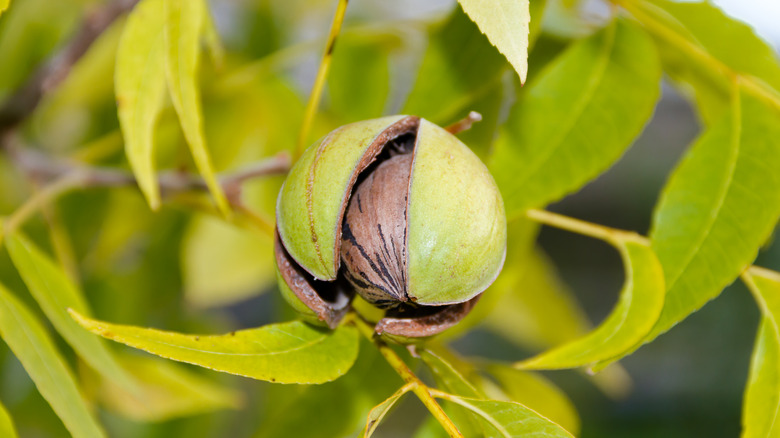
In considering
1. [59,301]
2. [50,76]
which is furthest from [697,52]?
[50,76]

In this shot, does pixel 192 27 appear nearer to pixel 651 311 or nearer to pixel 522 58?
pixel 522 58

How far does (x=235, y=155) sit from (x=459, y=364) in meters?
0.46

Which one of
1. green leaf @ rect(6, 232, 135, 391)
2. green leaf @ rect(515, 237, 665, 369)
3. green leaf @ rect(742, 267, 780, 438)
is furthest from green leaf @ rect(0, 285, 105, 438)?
green leaf @ rect(742, 267, 780, 438)

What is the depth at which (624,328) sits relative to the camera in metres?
0.41

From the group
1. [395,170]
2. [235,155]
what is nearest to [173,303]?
[235,155]

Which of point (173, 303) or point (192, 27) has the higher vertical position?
point (192, 27)

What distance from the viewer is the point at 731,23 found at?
50cm

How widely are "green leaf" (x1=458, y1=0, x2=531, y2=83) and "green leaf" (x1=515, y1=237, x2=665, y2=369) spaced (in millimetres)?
167

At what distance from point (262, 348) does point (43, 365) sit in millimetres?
134

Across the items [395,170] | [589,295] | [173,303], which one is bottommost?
[589,295]

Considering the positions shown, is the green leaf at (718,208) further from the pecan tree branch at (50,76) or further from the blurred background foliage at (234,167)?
the pecan tree branch at (50,76)

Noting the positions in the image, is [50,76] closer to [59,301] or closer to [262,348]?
[59,301]

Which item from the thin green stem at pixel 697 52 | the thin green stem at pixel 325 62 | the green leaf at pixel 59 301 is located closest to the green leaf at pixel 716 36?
the thin green stem at pixel 697 52

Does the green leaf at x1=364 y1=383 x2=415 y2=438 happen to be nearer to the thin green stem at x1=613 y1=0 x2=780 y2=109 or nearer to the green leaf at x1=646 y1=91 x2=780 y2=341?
the green leaf at x1=646 y1=91 x2=780 y2=341
